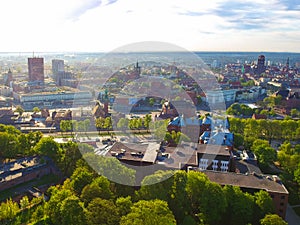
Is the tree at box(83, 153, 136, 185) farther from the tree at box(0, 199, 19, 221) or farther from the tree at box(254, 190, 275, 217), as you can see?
the tree at box(254, 190, 275, 217)

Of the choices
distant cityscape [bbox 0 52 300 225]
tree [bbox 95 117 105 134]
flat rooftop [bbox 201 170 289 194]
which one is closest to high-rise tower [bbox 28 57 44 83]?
distant cityscape [bbox 0 52 300 225]

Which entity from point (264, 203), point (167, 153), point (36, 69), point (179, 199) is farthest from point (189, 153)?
point (36, 69)

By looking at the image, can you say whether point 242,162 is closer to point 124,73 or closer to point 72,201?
point 72,201

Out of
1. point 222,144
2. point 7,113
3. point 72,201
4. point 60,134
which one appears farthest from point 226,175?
point 7,113

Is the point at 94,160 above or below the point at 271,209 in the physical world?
above

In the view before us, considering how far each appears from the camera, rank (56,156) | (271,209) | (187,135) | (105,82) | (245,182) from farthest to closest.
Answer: (105,82) < (187,135) < (56,156) < (245,182) < (271,209)

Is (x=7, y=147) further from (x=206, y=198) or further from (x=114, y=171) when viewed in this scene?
(x=206, y=198)

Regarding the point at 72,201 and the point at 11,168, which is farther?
the point at 11,168
